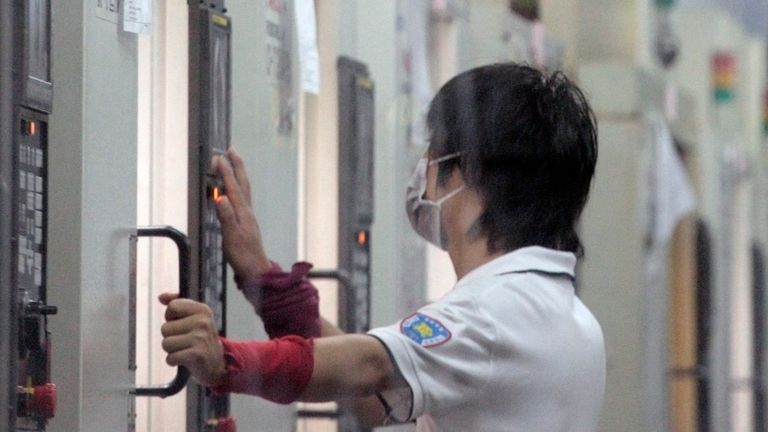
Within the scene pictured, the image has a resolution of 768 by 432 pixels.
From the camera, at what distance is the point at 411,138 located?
3.80 m

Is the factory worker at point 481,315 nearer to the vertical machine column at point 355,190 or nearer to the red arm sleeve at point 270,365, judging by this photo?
the red arm sleeve at point 270,365

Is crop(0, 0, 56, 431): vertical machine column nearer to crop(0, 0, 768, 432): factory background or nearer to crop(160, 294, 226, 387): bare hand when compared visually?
crop(0, 0, 768, 432): factory background

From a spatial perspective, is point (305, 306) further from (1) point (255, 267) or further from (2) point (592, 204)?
(2) point (592, 204)

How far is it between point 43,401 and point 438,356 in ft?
1.88

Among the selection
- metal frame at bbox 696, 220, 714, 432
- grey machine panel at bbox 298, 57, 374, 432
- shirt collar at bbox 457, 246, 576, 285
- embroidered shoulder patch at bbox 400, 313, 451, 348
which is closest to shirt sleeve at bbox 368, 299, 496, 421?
embroidered shoulder patch at bbox 400, 313, 451, 348

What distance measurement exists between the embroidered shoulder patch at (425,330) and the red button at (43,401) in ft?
1.70

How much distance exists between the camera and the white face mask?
2.37 meters

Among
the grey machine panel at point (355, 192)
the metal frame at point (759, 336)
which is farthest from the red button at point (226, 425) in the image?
the metal frame at point (759, 336)

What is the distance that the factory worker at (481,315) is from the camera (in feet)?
6.64

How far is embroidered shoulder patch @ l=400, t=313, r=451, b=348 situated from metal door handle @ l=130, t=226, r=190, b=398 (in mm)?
459

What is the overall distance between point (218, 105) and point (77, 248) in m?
0.41

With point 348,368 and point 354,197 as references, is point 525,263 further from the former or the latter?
point 354,197

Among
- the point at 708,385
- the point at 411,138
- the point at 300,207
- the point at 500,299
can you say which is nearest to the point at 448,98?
the point at 500,299

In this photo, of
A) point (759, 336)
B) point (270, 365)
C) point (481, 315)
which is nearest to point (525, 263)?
point (481, 315)
